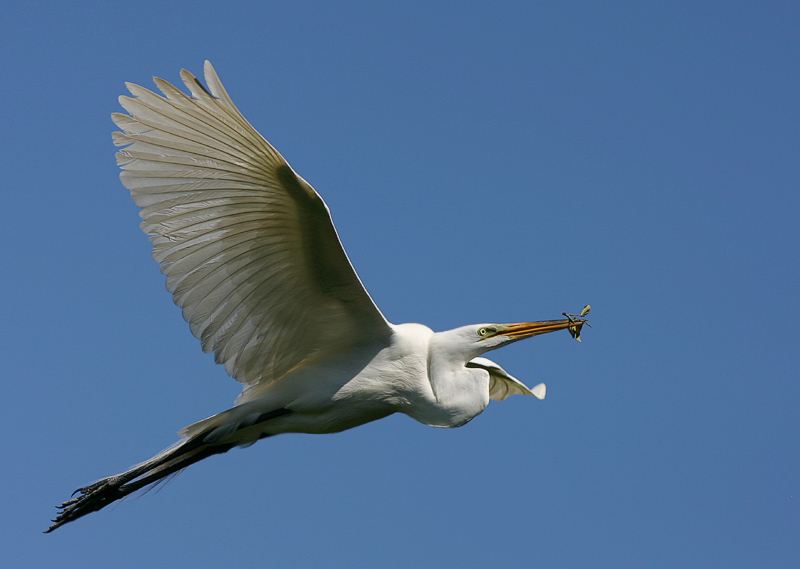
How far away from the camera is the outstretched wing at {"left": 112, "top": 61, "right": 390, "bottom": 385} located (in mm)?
6133

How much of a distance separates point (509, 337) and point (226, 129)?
3019 mm

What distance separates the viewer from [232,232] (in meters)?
6.54

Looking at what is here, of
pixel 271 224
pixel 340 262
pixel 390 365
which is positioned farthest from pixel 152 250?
pixel 390 365

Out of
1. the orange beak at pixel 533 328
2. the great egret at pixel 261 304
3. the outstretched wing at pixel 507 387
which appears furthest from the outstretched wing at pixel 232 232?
the outstretched wing at pixel 507 387

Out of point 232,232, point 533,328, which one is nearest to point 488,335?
point 533,328

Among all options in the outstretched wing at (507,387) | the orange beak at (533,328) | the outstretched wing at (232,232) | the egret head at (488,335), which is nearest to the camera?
the outstretched wing at (232,232)

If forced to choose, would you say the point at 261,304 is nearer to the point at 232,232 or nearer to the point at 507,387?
the point at 232,232

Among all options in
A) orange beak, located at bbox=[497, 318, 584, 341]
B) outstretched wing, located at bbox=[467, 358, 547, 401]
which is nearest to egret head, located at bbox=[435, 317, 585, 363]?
orange beak, located at bbox=[497, 318, 584, 341]

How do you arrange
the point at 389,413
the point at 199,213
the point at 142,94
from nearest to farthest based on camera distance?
1. the point at 142,94
2. the point at 199,213
3. the point at 389,413

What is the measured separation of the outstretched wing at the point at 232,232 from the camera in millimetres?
6133

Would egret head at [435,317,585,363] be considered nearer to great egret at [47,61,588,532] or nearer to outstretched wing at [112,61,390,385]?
great egret at [47,61,588,532]

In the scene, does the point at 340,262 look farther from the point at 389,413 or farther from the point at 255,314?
the point at 389,413

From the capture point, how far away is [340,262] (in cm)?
654

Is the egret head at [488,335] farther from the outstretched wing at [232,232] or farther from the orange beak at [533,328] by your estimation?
the outstretched wing at [232,232]
